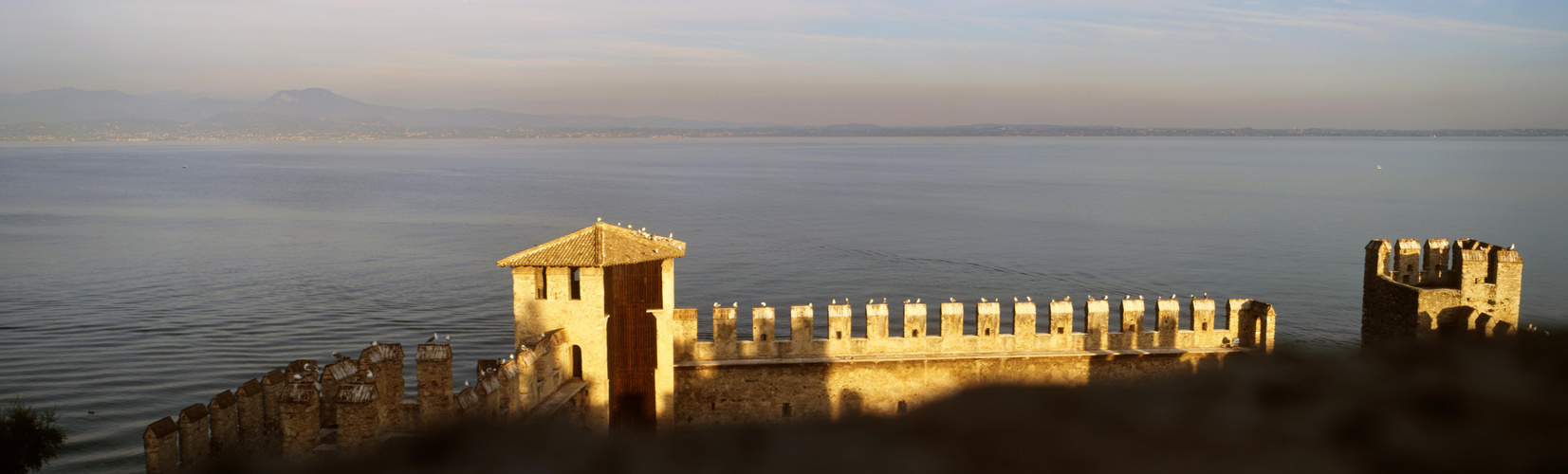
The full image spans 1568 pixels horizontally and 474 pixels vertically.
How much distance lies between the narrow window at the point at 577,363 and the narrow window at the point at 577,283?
0.88 m

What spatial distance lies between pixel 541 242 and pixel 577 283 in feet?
145

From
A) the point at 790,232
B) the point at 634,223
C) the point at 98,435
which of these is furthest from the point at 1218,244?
the point at 98,435

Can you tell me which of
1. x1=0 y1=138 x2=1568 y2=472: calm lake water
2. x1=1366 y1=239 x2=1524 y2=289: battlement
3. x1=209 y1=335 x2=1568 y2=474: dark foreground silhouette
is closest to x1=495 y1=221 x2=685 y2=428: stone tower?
x1=0 y1=138 x2=1568 y2=472: calm lake water

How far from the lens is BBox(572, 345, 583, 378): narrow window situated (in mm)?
17125

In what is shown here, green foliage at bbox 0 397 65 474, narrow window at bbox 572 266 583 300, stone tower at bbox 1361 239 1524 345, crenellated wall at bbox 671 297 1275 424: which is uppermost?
narrow window at bbox 572 266 583 300

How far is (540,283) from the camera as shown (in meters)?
16.8

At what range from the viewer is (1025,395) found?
183cm

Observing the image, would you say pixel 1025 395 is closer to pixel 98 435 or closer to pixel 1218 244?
pixel 98 435

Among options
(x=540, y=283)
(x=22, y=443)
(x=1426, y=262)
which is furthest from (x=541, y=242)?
(x=1426, y=262)

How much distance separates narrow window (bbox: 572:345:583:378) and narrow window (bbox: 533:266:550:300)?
103cm

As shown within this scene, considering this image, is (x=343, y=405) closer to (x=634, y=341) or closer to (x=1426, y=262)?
(x=634, y=341)

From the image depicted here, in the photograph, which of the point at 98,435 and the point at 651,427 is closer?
the point at 651,427

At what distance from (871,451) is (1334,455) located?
740 mm

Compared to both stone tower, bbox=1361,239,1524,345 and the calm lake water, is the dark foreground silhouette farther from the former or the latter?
stone tower, bbox=1361,239,1524,345
